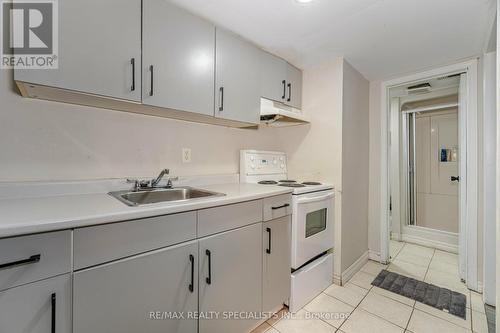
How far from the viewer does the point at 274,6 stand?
1375mm

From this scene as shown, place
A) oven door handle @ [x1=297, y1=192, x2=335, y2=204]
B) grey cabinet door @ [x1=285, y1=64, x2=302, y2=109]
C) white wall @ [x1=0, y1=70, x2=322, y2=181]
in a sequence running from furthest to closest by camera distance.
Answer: grey cabinet door @ [x1=285, y1=64, x2=302, y2=109], oven door handle @ [x1=297, y1=192, x2=335, y2=204], white wall @ [x1=0, y1=70, x2=322, y2=181]

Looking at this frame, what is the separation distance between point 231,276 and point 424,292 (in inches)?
72.6

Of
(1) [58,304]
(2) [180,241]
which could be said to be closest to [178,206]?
(2) [180,241]

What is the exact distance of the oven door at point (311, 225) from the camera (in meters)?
1.67

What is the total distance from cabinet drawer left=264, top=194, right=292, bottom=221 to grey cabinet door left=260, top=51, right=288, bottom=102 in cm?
95

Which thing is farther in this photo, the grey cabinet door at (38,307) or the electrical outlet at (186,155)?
the electrical outlet at (186,155)

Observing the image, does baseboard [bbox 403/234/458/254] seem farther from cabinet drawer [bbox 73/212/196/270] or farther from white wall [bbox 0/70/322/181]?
cabinet drawer [bbox 73/212/196/270]

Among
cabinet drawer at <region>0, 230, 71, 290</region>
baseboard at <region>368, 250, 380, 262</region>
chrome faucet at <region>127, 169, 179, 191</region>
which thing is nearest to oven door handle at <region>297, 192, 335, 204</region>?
chrome faucet at <region>127, 169, 179, 191</region>

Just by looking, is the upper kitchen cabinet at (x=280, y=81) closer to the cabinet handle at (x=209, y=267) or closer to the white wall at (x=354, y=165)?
the white wall at (x=354, y=165)

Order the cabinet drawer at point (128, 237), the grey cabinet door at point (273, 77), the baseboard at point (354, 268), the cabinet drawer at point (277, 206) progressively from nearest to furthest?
the cabinet drawer at point (128, 237) < the cabinet drawer at point (277, 206) < the grey cabinet door at point (273, 77) < the baseboard at point (354, 268)

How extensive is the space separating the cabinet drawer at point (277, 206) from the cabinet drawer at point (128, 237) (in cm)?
55

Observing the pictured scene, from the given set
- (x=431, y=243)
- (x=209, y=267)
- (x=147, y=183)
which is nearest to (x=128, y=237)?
(x=209, y=267)

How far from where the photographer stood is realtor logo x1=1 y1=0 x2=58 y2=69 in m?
0.93

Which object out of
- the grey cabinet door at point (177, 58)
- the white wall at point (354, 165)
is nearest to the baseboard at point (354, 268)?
the white wall at point (354, 165)
